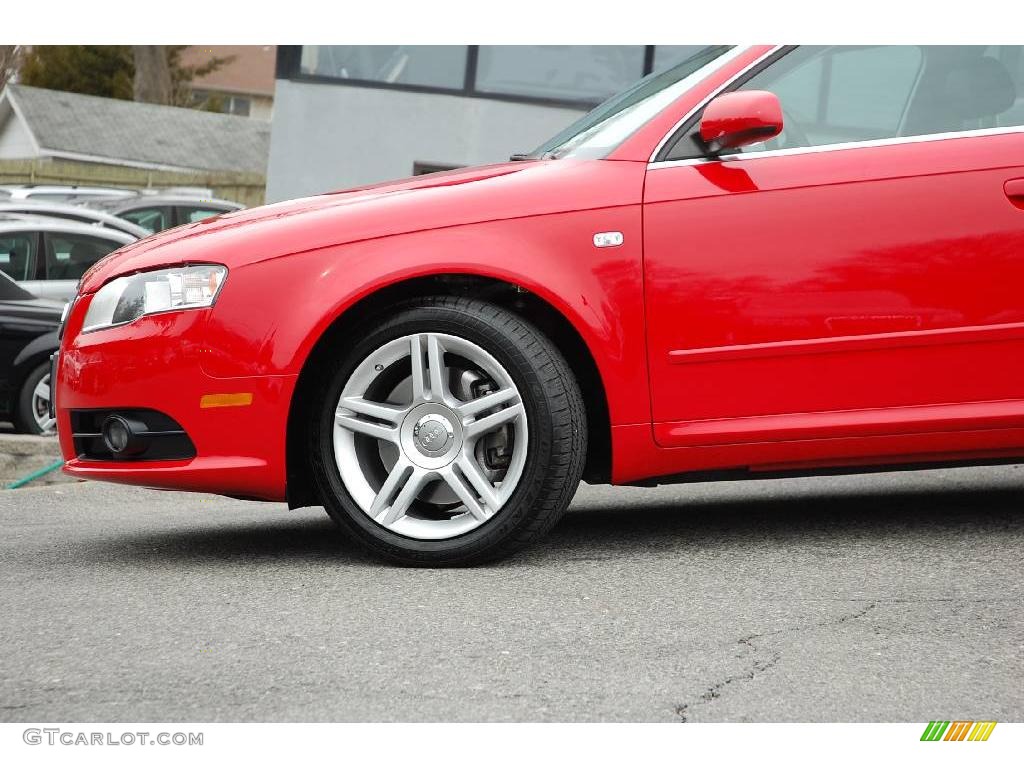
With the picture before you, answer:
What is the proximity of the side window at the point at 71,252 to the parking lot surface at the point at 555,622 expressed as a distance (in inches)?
226

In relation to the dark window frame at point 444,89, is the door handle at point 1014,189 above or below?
below

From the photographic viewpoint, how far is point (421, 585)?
4016 millimetres

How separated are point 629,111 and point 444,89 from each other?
12716mm

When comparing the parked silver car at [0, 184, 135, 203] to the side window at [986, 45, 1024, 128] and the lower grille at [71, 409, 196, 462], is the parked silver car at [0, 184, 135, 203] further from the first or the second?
the side window at [986, 45, 1024, 128]

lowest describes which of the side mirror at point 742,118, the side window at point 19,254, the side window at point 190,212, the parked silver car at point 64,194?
the side window at point 19,254

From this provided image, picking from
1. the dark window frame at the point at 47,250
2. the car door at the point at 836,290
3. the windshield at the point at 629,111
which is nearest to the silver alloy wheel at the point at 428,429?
the car door at the point at 836,290

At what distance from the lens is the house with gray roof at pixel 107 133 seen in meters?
54.7

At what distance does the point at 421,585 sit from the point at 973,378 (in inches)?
67.5

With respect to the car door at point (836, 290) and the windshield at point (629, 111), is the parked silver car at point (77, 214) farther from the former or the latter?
the car door at point (836, 290)

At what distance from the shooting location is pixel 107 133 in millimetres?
54969

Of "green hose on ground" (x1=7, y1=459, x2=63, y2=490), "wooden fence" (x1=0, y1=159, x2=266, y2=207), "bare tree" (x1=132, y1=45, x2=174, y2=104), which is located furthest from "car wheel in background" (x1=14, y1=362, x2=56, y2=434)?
"bare tree" (x1=132, y1=45, x2=174, y2=104)

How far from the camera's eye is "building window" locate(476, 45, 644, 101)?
1652 cm

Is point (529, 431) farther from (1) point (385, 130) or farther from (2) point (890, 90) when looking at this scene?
(1) point (385, 130)

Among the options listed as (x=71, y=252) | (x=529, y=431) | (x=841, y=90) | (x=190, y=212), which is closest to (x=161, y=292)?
(x=529, y=431)
